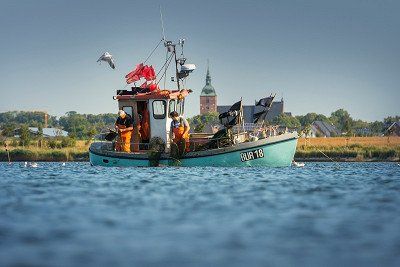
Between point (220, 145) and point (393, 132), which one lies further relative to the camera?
point (393, 132)

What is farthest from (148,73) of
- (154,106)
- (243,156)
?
(243,156)

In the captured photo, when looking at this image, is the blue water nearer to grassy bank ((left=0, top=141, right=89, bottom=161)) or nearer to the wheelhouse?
the wheelhouse

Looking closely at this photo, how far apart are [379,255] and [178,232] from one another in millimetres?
2419

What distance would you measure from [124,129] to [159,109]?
1773 mm

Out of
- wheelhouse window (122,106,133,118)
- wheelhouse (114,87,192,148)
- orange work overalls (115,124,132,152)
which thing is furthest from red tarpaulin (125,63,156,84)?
orange work overalls (115,124,132,152)

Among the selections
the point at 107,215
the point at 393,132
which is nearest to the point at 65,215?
the point at 107,215

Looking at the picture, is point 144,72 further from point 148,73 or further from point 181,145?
point 181,145

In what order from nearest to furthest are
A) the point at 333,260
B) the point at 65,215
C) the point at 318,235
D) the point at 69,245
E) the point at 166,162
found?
the point at 333,260
the point at 69,245
the point at 318,235
the point at 65,215
the point at 166,162

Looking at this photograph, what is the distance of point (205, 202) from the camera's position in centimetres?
1061

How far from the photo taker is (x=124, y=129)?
26.3 metres

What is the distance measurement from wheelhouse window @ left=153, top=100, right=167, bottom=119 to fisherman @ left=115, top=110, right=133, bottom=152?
1.13 m

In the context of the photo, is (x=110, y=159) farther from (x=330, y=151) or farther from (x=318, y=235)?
(x=330, y=151)

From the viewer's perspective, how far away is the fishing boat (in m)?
24.3

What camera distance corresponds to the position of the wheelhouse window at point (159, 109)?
2666cm
